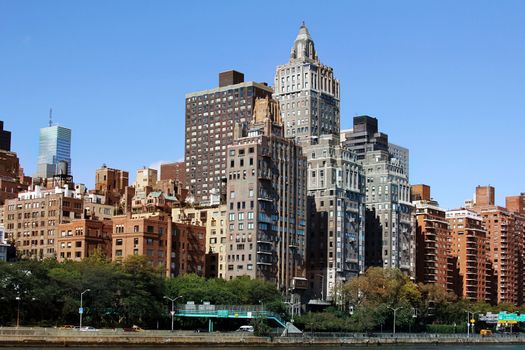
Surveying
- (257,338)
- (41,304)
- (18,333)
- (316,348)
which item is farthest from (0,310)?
(316,348)

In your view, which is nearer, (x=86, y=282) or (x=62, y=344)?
(x=62, y=344)

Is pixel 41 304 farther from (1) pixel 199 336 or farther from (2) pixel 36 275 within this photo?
(1) pixel 199 336

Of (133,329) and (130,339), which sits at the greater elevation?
(133,329)

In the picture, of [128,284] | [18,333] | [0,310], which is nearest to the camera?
[18,333]

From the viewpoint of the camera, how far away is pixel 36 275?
591ft

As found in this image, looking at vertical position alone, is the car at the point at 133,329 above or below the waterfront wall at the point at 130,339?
above

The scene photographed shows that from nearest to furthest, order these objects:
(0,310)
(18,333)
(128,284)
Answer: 1. (18,333)
2. (0,310)
3. (128,284)

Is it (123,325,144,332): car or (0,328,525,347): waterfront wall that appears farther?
(123,325,144,332): car

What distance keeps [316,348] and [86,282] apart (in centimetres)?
4744

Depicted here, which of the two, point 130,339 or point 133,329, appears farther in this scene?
point 133,329

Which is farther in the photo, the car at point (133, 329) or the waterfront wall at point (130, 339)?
the car at point (133, 329)

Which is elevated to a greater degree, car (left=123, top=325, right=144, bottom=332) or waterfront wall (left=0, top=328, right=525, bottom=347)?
car (left=123, top=325, right=144, bottom=332)

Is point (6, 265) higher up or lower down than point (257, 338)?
higher up

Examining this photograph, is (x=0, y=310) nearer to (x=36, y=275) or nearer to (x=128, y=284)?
(x=36, y=275)
